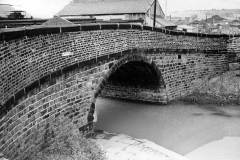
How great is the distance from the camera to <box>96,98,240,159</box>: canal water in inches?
450

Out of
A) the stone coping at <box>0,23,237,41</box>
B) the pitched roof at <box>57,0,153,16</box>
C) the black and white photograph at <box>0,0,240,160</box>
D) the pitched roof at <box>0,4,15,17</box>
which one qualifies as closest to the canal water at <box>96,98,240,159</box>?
the black and white photograph at <box>0,0,240,160</box>

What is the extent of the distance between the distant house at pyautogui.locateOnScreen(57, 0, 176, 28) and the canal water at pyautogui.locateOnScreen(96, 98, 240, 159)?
44.8ft

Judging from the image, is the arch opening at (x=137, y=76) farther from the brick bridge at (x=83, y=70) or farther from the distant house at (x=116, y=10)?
the distant house at (x=116, y=10)

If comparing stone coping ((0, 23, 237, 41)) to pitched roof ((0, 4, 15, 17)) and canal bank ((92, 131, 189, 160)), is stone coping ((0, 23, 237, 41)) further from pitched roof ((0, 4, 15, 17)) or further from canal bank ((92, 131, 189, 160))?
pitched roof ((0, 4, 15, 17))

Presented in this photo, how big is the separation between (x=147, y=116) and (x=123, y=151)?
4471 mm

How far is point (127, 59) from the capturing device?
12250 mm

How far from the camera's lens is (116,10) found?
29.7 metres

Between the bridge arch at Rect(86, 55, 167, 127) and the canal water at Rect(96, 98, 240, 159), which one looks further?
the bridge arch at Rect(86, 55, 167, 127)

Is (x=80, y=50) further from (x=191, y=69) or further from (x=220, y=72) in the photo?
(x=220, y=72)

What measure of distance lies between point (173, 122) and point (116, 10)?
18.6 m

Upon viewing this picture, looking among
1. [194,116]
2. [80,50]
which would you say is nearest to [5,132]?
[80,50]

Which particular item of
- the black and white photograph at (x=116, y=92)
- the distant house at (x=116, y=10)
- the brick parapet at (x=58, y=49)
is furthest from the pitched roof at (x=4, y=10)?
the brick parapet at (x=58, y=49)

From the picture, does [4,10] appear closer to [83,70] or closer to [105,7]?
[83,70]

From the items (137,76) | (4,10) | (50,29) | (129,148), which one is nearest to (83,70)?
(50,29)
